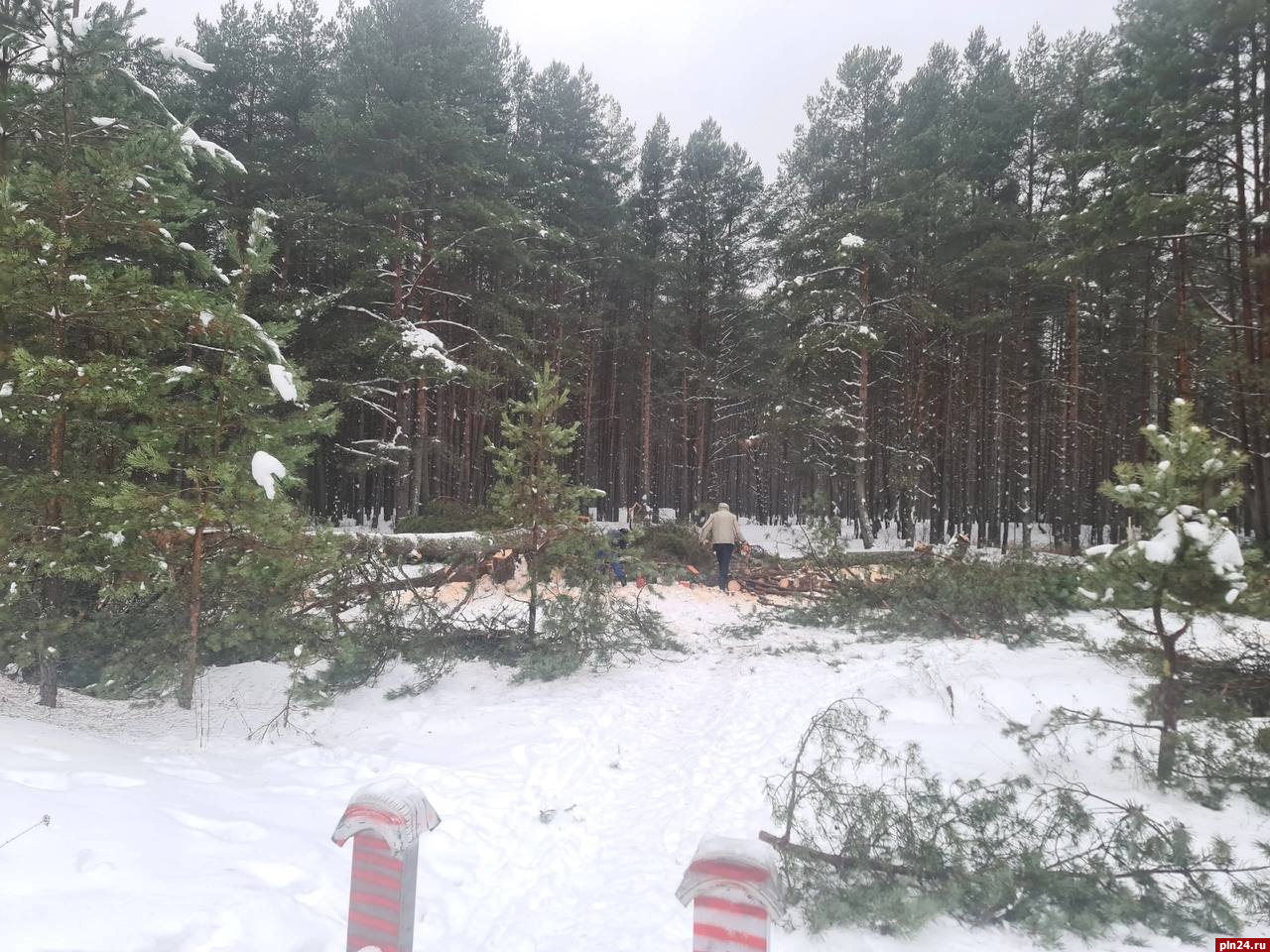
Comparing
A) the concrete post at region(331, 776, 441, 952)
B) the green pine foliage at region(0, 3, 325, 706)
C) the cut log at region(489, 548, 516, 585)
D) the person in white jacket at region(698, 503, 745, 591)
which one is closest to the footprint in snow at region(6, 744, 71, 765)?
the green pine foliage at region(0, 3, 325, 706)

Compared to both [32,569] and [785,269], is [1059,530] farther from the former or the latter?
[32,569]

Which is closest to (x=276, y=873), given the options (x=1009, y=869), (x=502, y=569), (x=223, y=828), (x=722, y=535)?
(x=223, y=828)

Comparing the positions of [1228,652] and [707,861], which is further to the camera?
[1228,652]

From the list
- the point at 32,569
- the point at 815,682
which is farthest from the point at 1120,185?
the point at 32,569

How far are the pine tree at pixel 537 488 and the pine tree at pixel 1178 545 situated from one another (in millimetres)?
5746

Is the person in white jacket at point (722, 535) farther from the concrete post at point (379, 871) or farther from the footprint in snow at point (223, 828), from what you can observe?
the concrete post at point (379, 871)

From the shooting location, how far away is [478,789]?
4.86 metres

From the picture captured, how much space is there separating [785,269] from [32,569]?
24225 millimetres

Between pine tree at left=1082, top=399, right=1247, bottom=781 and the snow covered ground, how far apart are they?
1351mm

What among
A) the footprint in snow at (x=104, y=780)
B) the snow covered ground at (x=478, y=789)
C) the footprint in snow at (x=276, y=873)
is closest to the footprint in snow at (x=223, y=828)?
the snow covered ground at (x=478, y=789)

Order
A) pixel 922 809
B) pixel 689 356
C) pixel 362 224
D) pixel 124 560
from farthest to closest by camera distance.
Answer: pixel 689 356 < pixel 362 224 < pixel 124 560 < pixel 922 809

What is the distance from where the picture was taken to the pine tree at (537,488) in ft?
27.5

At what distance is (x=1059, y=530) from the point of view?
28.2 metres

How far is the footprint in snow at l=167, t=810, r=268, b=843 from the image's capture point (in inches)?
136
